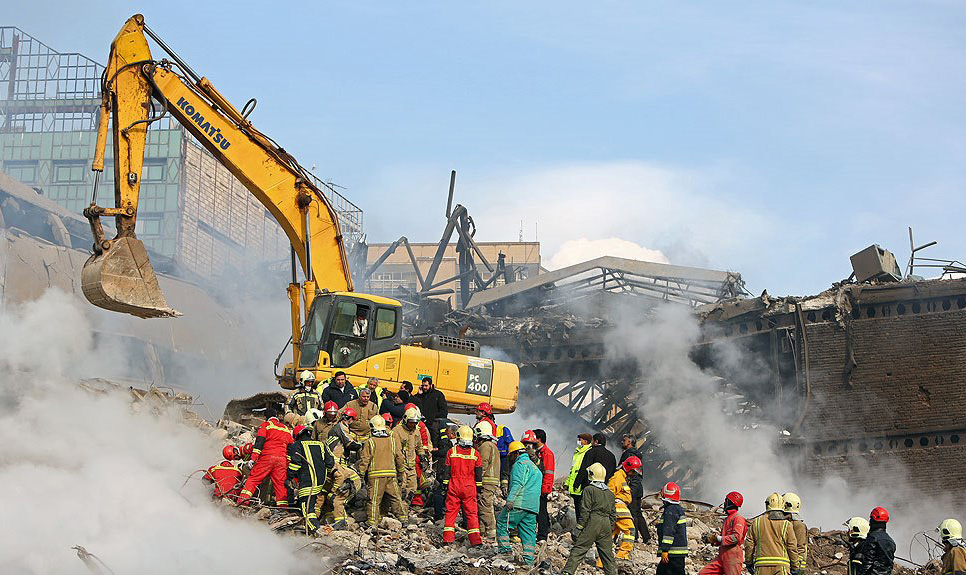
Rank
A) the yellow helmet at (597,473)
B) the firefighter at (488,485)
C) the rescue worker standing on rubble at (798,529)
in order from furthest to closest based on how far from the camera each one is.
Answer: the firefighter at (488,485) < the yellow helmet at (597,473) < the rescue worker standing on rubble at (798,529)

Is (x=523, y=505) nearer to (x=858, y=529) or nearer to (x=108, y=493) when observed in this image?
(x=858, y=529)

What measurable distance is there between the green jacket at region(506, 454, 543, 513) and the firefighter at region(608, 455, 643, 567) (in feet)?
4.58

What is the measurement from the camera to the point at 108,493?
11883mm

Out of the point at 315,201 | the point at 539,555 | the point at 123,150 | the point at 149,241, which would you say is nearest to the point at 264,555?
the point at 539,555

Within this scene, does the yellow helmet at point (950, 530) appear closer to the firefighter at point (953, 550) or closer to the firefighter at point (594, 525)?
the firefighter at point (953, 550)

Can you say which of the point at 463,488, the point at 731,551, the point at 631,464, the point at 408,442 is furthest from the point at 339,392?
the point at 731,551

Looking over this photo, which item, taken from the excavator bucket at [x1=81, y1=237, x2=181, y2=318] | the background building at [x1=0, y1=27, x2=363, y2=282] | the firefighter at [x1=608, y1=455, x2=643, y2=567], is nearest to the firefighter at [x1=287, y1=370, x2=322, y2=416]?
the excavator bucket at [x1=81, y1=237, x2=181, y2=318]

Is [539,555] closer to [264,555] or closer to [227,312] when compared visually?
[264,555]

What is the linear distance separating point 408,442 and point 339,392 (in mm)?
1897

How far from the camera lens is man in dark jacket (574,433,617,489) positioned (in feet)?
43.8

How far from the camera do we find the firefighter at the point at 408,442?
13500 mm

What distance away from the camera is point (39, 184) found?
49.0 metres

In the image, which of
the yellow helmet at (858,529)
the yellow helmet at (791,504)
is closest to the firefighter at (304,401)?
the yellow helmet at (791,504)

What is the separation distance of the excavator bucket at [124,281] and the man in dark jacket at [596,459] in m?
5.39
